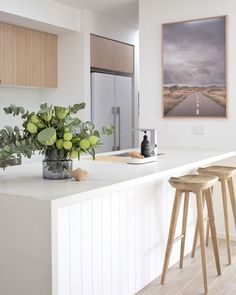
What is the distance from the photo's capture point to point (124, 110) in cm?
561

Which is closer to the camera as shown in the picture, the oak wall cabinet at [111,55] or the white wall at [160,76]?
the white wall at [160,76]

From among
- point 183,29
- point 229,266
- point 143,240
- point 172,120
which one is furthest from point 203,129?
point 143,240

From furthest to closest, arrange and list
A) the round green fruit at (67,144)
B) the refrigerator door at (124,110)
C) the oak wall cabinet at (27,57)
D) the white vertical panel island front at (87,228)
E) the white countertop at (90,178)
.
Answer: the refrigerator door at (124,110), the oak wall cabinet at (27,57), the round green fruit at (67,144), the white countertop at (90,178), the white vertical panel island front at (87,228)

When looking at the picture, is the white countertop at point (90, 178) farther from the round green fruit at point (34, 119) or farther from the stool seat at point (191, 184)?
the round green fruit at point (34, 119)

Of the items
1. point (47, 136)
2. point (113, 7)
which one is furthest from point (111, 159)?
point (113, 7)

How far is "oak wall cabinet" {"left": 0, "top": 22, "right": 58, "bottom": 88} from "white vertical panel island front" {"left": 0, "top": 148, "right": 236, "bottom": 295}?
208 centimetres

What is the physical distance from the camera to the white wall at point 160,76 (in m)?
4.00

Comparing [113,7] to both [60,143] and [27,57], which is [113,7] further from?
[60,143]


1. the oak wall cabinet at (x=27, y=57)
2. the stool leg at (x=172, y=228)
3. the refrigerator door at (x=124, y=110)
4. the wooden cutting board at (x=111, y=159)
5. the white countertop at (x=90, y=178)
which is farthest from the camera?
the refrigerator door at (x=124, y=110)

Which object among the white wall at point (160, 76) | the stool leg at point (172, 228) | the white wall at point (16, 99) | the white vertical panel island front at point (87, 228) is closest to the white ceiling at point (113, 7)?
the white wall at point (160, 76)

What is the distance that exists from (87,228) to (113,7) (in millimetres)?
3204

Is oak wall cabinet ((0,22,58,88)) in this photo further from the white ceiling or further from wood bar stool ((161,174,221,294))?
wood bar stool ((161,174,221,294))

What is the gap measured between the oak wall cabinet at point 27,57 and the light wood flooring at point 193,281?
2.64 m

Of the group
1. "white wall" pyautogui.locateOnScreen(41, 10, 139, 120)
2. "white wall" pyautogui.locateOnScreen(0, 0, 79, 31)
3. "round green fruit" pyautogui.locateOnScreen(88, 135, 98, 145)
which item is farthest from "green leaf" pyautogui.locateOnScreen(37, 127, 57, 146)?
"white wall" pyautogui.locateOnScreen(41, 10, 139, 120)
